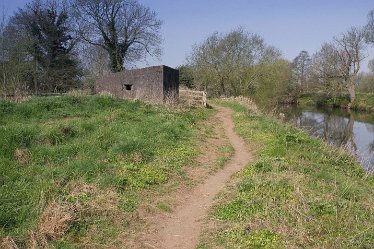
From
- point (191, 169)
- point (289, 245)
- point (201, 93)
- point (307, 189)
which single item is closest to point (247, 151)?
point (191, 169)

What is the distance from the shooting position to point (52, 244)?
200 inches

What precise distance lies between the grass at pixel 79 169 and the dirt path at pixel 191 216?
0.48 metres

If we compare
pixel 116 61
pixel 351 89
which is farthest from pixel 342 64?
pixel 116 61

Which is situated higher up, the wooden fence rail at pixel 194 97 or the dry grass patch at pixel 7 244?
the wooden fence rail at pixel 194 97

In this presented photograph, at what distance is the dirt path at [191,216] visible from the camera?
5.52m

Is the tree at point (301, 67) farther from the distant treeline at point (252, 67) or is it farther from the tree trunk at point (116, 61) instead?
the tree trunk at point (116, 61)

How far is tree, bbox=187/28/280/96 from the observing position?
124 ft

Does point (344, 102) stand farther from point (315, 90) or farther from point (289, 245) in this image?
point (289, 245)

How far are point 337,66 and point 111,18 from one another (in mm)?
28050

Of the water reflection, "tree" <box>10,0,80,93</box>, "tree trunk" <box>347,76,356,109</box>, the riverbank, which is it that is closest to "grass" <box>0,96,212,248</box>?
the water reflection

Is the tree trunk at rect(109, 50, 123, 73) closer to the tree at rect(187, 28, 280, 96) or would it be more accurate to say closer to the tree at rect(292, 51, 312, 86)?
the tree at rect(187, 28, 280, 96)

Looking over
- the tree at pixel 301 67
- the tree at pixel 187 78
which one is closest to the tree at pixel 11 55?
the tree at pixel 187 78

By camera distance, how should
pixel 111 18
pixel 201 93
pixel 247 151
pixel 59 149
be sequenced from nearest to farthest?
pixel 59 149, pixel 247 151, pixel 201 93, pixel 111 18

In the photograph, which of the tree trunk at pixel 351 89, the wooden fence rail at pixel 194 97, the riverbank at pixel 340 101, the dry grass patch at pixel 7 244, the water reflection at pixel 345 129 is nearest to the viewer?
the dry grass patch at pixel 7 244
